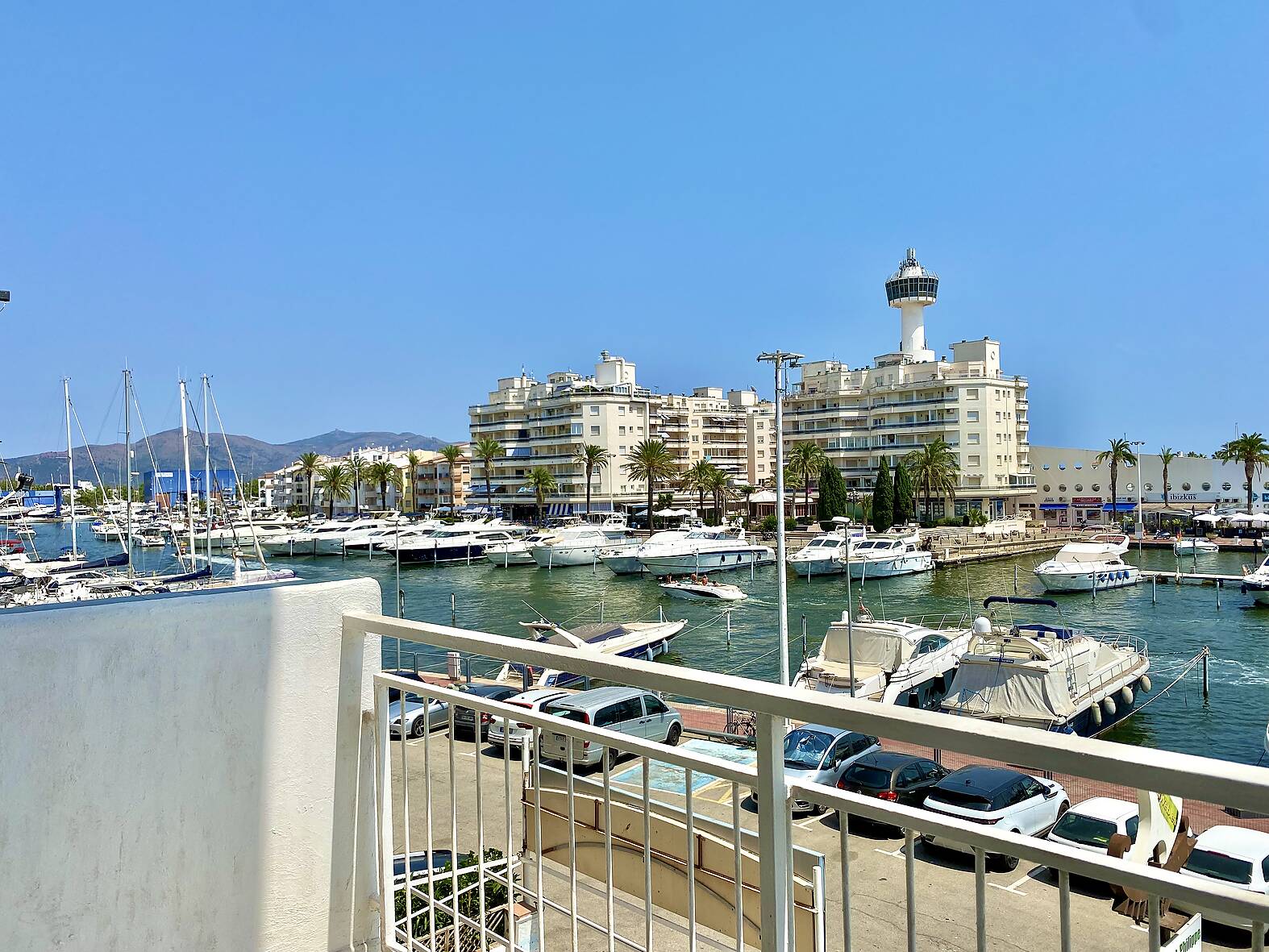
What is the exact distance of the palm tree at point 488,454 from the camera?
90562 millimetres

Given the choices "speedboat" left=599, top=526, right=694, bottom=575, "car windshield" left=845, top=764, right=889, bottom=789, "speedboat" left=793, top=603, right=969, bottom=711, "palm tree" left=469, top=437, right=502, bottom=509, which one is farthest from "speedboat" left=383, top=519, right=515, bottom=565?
"car windshield" left=845, top=764, right=889, bottom=789

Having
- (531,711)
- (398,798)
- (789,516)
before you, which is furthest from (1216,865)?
(789,516)

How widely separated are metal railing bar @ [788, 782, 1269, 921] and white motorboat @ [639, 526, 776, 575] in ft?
162

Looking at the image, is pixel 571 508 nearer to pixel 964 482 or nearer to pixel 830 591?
pixel 964 482

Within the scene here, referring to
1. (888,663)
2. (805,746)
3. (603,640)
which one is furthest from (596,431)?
(805,746)

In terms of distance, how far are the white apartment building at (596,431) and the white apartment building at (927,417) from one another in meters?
12.9

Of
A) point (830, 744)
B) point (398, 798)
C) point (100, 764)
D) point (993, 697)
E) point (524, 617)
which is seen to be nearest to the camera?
point (100, 764)

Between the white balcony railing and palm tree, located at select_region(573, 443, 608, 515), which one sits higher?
palm tree, located at select_region(573, 443, 608, 515)

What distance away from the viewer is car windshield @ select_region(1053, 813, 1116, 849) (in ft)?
34.5

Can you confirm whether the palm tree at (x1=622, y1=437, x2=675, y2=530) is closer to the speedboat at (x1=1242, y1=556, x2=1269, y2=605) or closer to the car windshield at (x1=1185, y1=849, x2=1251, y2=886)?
the speedboat at (x1=1242, y1=556, x2=1269, y2=605)

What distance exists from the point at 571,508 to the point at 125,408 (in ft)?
156

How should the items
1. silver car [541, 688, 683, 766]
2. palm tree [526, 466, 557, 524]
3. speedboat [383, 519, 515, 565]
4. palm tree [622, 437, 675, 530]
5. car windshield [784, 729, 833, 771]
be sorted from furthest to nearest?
palm tree [526, 466, 557, 524] → palm tree [622, 437, 675, 530] → speedboat [383, 519, 515, 565] → silver car [541, 688, 683, 766] → car windshield [784, 729, 833, 771]

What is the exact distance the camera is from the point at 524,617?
1478 inches

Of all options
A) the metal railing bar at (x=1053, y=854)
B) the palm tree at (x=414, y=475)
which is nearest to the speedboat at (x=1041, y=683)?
the metal railing bar at (x=1053, y=854)
